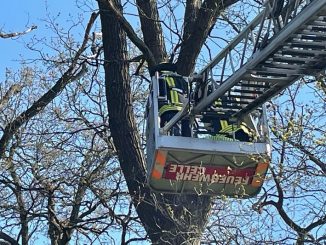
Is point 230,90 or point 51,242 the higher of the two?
point 230,90

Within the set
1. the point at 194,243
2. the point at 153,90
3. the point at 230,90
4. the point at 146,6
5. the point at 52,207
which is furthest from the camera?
the point at 52,207

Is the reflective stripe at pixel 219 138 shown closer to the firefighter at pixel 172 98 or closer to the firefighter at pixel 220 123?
the firefighter at pixel 220 123

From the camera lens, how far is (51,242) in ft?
41.8

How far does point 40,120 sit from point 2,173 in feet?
3.76

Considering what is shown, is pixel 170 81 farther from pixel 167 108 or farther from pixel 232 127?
pixel 232 127

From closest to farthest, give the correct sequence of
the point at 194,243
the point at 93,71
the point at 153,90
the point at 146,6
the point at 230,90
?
the point at 230,90
the point at 153,90
the point at 194,243
the point at 146,6
the point at 93,71

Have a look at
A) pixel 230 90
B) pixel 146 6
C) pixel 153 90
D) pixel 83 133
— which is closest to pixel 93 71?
pixel 83 133

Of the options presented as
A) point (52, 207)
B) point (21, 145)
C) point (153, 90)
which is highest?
point (153, 90)

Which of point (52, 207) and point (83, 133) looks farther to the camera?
point (83, 133)

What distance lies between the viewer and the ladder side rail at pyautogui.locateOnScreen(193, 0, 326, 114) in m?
5.68

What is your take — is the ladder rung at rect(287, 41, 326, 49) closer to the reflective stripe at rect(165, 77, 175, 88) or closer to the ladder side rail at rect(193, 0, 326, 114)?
the ladder side rail at rect(193, 0, 326, 114)

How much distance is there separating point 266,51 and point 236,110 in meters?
1.75

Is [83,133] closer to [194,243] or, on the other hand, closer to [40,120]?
[40,120]

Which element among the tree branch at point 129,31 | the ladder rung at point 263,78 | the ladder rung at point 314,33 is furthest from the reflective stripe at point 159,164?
the tree branch at point 129,31
